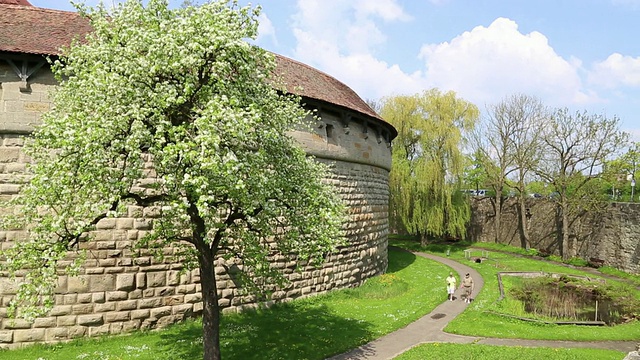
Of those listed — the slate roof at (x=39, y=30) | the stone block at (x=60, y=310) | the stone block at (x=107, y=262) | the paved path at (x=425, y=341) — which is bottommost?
the paved path at (x=425, y=341)

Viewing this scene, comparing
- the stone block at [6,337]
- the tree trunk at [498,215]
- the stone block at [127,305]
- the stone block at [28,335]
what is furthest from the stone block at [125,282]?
the tree trunk at [498,215]

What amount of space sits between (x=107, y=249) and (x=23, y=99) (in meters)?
4.05

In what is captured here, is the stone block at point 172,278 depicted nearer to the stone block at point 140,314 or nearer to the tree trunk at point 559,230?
the stone block at point 140,314

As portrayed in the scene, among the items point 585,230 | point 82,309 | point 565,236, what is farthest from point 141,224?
point 585,230

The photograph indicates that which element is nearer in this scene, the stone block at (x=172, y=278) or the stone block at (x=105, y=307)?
the stone block at (x=105, y=307)

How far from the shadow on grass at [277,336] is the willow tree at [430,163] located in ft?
54.5

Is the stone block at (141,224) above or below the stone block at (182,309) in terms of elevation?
above

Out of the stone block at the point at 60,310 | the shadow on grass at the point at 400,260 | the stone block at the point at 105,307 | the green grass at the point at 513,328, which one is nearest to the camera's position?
the stone block at the point at 60,310

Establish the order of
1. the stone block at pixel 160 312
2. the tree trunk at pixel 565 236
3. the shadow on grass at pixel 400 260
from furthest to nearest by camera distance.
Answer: the tree trunk at pixel 565 236
the shadow on grass at pixel 400 260
the stone block at pixel 160 312

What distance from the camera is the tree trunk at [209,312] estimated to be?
7.99 metres

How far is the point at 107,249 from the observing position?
1042 centimetres

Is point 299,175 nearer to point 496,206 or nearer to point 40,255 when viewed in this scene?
point 40,255

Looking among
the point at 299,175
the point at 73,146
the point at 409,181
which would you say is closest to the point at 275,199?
the point at 299,175

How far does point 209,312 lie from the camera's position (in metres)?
8.08
